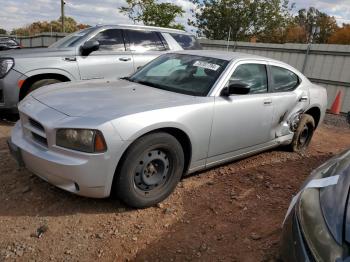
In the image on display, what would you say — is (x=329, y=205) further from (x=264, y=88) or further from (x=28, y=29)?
(x=28, y=29)

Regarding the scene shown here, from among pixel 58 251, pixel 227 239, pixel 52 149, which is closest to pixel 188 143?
pixel 227 239

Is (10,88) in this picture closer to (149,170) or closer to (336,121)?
(149,170)

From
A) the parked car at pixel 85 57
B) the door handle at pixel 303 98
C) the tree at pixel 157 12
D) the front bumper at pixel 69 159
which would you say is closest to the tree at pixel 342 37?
the tree at pixel 157 12

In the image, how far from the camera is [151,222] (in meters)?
3.33

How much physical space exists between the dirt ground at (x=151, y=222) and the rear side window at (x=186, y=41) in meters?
4.07

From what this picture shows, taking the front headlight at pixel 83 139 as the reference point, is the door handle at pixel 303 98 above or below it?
above

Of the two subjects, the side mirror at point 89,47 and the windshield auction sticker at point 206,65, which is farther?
the side mirror at point 89,47

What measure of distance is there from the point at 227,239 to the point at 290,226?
4.14 ft

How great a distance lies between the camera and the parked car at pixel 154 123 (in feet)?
10.0

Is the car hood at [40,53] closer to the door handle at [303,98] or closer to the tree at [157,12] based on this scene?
the door handle at [303,98]

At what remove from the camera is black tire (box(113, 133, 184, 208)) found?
321 centimetres

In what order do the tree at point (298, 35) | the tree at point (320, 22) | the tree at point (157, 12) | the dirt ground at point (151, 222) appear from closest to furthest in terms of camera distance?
the dirt ground at point (151, 222)
the tree at point (157, 12)
the tree at point (298, 35)
the tree at point (320, 22)

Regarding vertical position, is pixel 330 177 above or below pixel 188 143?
above

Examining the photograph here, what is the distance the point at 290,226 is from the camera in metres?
1.96
